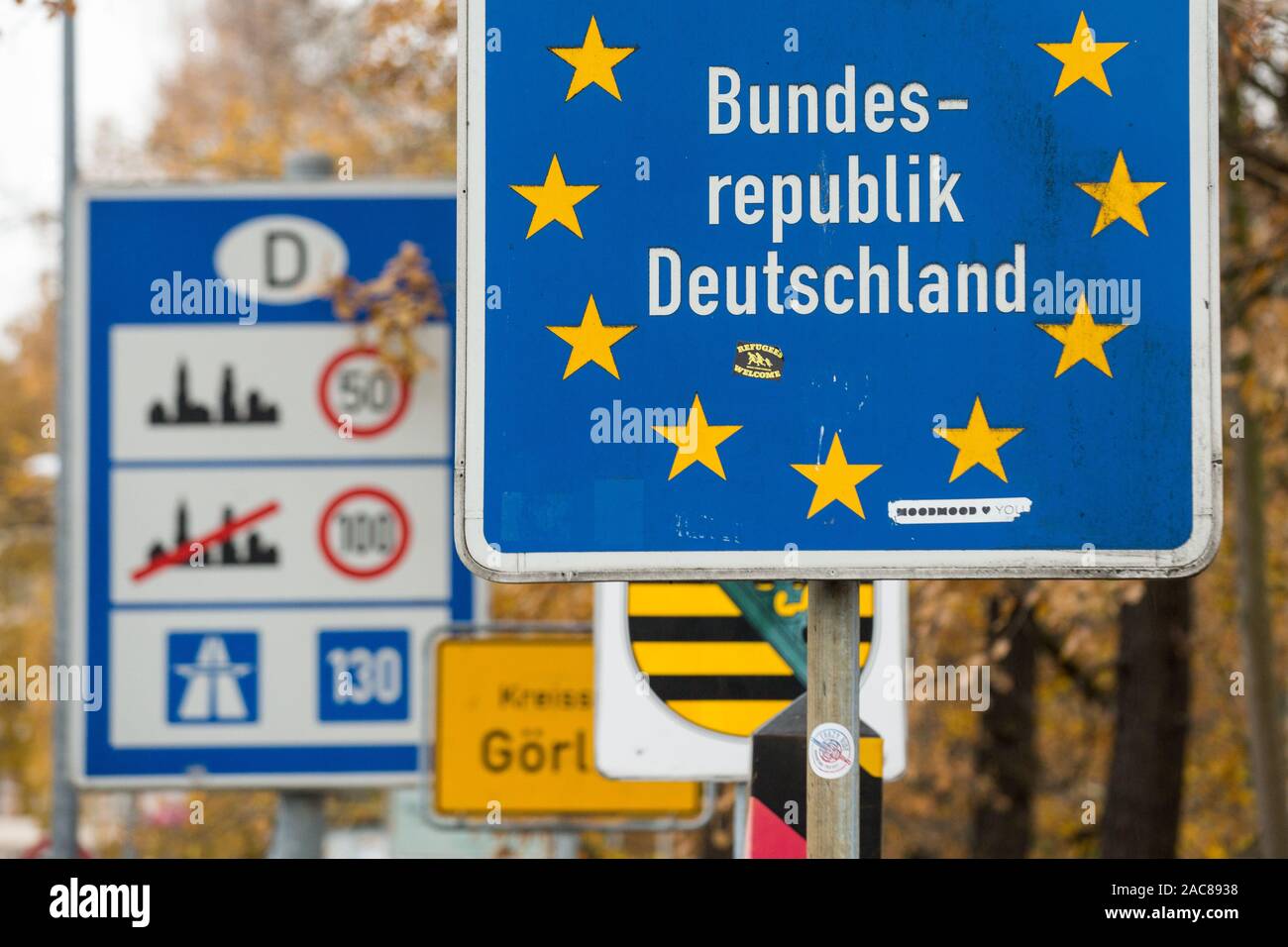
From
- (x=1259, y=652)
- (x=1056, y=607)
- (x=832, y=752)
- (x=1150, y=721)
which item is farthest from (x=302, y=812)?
Result: (x=1150, y=721)

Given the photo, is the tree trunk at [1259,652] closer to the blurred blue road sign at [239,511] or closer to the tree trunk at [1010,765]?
the tree trunk at [1010,765]

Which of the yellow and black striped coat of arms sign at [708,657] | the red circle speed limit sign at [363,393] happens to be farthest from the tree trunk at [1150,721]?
the yellow and black striped coat of arms sign at [708,657]

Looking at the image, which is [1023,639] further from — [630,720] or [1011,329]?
[1011,329]

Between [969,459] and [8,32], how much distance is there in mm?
3289

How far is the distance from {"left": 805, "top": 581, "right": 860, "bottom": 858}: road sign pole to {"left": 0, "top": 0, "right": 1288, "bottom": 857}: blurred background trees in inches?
15.0

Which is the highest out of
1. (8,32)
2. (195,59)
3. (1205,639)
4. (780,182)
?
(195,59)

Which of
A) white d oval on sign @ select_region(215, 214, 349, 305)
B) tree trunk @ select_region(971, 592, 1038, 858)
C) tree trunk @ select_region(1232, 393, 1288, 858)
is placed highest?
white d oval on sign @ select_region(215, 214, 349, 305)

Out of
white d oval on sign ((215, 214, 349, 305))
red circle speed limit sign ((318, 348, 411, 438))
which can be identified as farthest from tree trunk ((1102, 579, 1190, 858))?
white d oval on sign ((215, 214, 349, 305))

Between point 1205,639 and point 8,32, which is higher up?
point 8,32

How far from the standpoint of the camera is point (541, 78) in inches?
99.2

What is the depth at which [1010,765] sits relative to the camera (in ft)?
55.0

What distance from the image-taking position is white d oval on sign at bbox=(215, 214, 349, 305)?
5.09 m

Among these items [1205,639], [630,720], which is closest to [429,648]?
[630,720]

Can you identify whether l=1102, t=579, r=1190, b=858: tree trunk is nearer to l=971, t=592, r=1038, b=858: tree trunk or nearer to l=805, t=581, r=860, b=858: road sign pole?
l=971, t=592, r=1038, b=858: tree trunk
